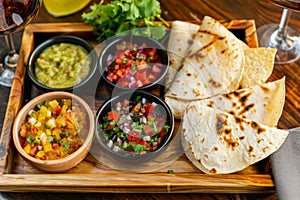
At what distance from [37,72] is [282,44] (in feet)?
4.96

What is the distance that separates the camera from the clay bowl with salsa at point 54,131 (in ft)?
8.98

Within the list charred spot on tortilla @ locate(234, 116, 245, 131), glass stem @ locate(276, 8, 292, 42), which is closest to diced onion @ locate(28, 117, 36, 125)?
charred spot on tortilla @ locate(234, 116, 245, 131)

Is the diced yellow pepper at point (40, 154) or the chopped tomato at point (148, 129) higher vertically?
the chopped tomato at point (148, 129)

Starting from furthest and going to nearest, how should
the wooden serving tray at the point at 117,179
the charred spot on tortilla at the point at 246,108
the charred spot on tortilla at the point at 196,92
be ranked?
the charred spot on tortilla at the point at 196,92, the charred spot on tortilla at the point at 246,108, the wooden serving tray at the point at 117,179

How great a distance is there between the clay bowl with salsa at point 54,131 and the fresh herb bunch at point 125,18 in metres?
0.55

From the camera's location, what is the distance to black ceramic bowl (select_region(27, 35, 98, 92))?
9.93 feet

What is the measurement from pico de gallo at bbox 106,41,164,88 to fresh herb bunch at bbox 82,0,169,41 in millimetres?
100

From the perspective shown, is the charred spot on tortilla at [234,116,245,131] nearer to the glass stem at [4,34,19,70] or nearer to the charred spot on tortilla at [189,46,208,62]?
the charred spot on tortilla at [189,46,208,62]

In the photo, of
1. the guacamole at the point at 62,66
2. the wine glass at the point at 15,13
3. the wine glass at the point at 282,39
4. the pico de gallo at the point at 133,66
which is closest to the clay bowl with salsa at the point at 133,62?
the pico de gallo at the point at 133,66

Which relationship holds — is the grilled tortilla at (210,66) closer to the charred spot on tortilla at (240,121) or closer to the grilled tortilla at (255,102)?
the grilled tortilla at (255,102)

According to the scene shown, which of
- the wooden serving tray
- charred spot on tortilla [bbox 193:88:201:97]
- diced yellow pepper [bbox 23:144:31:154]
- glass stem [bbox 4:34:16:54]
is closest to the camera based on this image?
the wooden serving tray

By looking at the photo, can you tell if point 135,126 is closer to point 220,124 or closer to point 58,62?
point 220,124

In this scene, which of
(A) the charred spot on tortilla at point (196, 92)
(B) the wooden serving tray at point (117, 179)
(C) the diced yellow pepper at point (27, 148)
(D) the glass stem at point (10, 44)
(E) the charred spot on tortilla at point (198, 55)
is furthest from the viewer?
(D) the glass stem at point (10, 44)

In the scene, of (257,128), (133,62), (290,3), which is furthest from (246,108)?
(133,62)
